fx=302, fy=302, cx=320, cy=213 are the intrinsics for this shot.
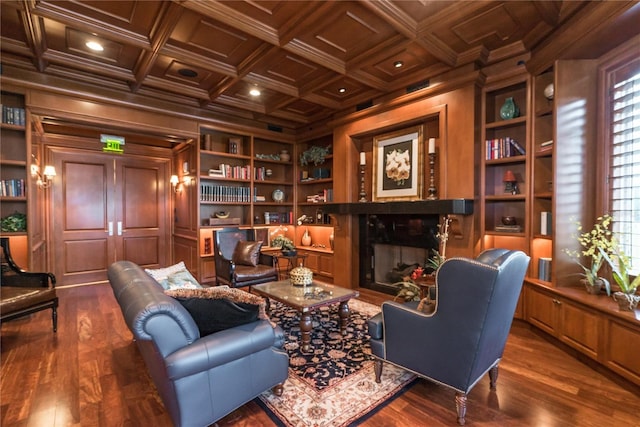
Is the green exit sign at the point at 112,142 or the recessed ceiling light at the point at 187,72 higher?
the recessed ceiling light at the point at 187,72

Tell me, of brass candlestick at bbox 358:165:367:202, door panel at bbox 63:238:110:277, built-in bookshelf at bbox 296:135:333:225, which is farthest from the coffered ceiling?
door panel at bbox 63:238:110:277

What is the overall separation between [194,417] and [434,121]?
13.6 feet

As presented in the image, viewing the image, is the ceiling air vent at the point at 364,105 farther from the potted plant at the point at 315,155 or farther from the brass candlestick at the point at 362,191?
the potted plant at the point at 315,155

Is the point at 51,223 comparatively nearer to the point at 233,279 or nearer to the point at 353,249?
the point at 233,279

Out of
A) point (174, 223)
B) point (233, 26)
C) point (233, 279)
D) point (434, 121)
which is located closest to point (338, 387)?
point (233, 279)

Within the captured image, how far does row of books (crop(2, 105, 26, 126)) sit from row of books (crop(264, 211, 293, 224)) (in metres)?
3.76

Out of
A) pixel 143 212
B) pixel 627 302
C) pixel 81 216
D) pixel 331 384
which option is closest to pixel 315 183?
pixel 143 212

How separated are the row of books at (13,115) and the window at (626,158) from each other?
254 inches

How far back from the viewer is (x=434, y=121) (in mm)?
4160

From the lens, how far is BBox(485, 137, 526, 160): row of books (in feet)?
11.4

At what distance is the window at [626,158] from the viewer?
259 centimetres

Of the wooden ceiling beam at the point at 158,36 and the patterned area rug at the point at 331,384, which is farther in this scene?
the wooden ceiling beam at the point at 158,36

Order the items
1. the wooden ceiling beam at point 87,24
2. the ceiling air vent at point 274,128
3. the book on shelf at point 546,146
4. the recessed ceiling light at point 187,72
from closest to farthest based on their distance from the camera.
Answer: the wooden ceiling beam at point 87,24 < the book on shelf at point 546,146 < the recessed ceiling light at point 187,72 < the ceiling air vent at point 274,128

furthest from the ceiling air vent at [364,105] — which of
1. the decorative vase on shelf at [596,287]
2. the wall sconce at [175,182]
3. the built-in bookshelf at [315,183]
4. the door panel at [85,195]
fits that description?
the door panel at [85,195]
